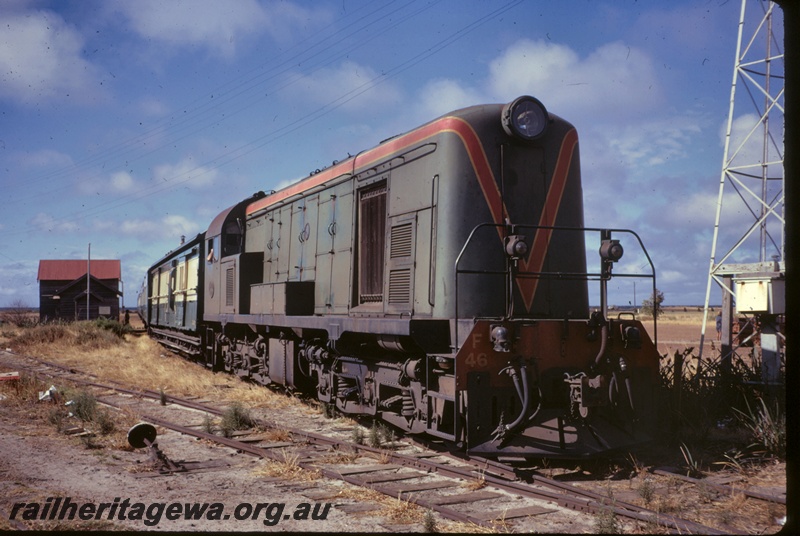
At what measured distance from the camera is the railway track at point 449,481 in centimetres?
502

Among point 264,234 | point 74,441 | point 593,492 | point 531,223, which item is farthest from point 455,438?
point 264,234

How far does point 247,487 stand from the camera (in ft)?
20.0

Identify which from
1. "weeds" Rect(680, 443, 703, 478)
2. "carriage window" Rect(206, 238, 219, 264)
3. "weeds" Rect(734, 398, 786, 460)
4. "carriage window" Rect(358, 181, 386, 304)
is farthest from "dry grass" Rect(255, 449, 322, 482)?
"carriage window" Rect(206, 238, 219, 264)

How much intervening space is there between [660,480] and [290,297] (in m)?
6.06

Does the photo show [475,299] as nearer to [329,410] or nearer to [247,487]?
[247,487]

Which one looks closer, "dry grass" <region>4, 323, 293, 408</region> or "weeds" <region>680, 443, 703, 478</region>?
"weeds" <region>680, 443, 703, 478</region>

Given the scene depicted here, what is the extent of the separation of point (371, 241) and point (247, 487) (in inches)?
152

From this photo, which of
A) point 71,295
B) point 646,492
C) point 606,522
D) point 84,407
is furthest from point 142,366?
point 71,295

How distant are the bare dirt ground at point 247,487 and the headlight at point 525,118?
145 inches

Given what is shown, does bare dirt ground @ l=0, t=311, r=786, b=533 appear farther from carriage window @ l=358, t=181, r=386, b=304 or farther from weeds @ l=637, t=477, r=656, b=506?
carriage window @ l=358, t=181, r=386, b=304

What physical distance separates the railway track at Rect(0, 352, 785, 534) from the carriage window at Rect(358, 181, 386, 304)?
78.6 inches

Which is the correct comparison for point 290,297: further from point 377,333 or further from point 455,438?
point 455,438

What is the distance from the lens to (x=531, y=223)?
7.66 m

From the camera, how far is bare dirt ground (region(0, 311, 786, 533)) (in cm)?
493
